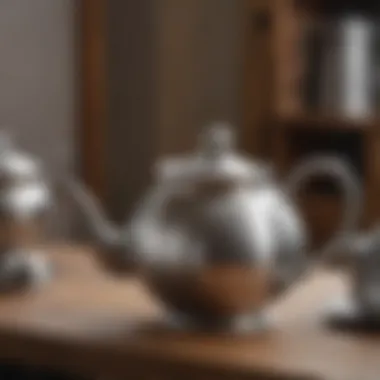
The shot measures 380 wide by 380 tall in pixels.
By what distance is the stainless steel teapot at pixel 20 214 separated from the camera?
169 centimetres

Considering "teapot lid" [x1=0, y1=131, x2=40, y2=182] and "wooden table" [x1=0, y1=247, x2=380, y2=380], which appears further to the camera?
"teapot lid" [x1=0, y1=131, x2=40, y2=182]

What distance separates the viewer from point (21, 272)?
1.66m

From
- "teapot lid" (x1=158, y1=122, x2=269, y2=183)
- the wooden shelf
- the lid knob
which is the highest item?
the wooden shelf

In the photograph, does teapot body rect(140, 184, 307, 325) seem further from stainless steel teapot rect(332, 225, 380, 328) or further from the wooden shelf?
the wooden shelf

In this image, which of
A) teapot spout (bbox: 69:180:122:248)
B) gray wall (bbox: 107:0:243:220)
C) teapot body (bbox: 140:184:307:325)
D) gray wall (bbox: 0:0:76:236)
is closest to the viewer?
teapot body (bbox: 140:184:307:325)

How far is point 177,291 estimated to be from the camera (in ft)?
4.42

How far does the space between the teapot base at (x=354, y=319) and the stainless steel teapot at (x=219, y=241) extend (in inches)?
3.3

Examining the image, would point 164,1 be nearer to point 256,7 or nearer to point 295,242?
point 256,7

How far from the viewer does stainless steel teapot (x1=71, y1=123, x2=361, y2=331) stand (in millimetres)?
1327

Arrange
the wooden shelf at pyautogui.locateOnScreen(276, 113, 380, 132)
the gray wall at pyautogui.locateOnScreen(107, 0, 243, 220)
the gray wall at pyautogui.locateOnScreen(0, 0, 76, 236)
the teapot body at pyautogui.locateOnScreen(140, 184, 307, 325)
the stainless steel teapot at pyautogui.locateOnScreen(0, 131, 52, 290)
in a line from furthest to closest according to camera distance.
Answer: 1. the gray wall at pyautogui.locateOnScreen(107, 0, 243, 220)
2. the gray wall at pyautogui.locateOnScreen(0, 0, 76, 236)
3. the wooden shelf at pyautogui.locateOnScreen(276, 113, 380, 132)
4. the stainless steel teapot at pyautogui.locateOnScreen(0, 131, 52, 290)
5. the teapot body at pyautogui.locateOnScreen(140, 184, 307, 325)

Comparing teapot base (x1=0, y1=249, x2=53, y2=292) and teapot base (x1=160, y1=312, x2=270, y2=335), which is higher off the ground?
teapot base (x1=0, y1=249, x2=53, y2=292)

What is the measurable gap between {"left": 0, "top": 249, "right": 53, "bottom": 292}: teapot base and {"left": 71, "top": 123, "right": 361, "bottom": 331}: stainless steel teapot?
315 millimetres

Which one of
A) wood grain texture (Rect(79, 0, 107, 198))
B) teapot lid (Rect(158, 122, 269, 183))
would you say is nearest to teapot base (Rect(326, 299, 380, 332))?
teapot lid (Rect(158, 122, 269, 183))

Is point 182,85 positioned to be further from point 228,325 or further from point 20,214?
point 228,325
